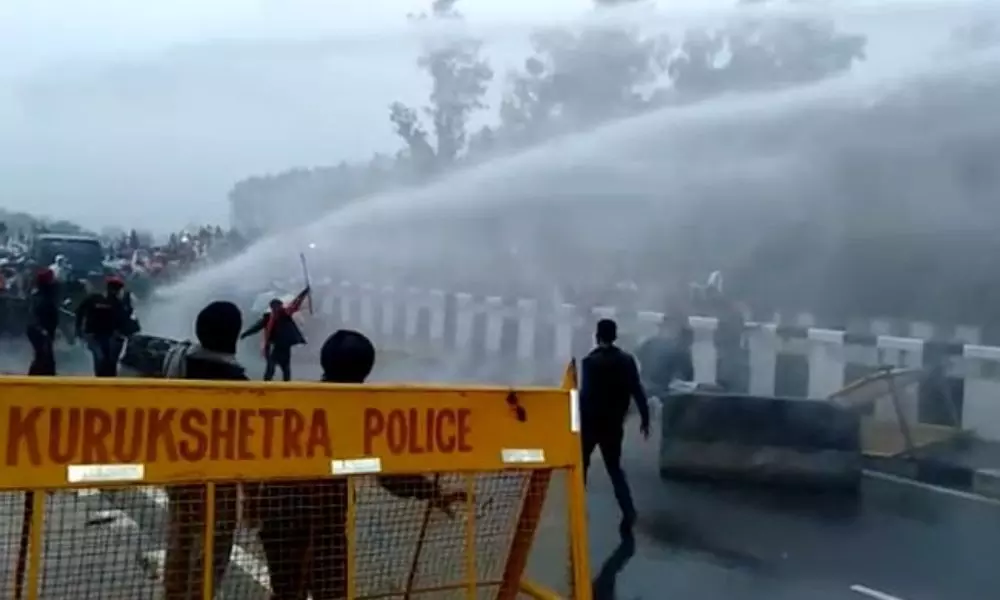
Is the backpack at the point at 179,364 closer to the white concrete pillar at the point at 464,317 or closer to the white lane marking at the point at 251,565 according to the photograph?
the white lane marking at the point at 251,565

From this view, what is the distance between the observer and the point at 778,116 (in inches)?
527

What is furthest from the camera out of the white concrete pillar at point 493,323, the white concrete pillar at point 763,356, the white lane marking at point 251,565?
the white concrete pillar at point 493,323

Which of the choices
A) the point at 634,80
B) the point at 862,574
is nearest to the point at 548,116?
the point at 634,80

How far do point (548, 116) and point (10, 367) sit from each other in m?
6.83

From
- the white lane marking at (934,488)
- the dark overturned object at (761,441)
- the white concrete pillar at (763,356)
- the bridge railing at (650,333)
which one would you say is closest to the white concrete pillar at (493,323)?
the bridge railing at (650,333)

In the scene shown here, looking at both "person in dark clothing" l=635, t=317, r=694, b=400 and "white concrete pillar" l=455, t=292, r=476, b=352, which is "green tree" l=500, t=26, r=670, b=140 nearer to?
"white concrete pillar" l=455, t=292, r=476, b=352

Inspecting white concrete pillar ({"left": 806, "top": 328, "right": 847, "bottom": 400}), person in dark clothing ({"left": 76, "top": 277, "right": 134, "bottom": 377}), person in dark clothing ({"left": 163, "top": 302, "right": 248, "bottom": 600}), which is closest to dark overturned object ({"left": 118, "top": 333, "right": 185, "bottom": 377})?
person in dark clothing ({"left": 76, "top": 277, "right": 134, "bottom": 377})

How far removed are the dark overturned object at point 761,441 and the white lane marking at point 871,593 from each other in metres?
2.58

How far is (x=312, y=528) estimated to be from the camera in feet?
10.7

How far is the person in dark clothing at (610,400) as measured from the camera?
723cm

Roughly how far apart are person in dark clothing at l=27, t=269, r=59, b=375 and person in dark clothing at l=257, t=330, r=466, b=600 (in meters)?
9.71

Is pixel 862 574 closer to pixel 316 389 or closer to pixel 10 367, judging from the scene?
pixel 316 389

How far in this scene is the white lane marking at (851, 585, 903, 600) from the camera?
5973mm

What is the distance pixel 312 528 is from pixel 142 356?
26.6ft
